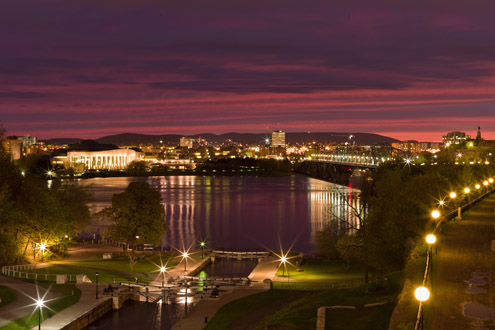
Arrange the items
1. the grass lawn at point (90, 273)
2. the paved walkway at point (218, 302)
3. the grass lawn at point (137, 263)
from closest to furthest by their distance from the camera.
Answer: the paved walkway at point (218, 302) < the grass lawn at point (90, 273) < the grass lawn at point (137, 263)

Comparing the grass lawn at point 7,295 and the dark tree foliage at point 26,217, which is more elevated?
the dark tree foliage at point 26,217

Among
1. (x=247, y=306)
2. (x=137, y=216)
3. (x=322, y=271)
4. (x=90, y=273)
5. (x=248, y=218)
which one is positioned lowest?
(x=248, y=218)

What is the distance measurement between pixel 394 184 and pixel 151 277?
2161 cm

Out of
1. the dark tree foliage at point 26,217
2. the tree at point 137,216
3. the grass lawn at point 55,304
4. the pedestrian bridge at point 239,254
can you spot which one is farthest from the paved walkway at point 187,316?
the pedestrian bridge at point 239,254

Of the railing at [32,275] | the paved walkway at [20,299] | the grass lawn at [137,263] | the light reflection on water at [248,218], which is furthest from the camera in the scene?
the light reflection on water at [248,218]

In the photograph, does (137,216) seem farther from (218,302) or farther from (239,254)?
(218,302)

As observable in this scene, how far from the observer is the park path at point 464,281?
1332cm

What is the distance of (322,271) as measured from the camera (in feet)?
117

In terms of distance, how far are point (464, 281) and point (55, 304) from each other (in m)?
16.8

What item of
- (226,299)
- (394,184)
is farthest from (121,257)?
(394,184)

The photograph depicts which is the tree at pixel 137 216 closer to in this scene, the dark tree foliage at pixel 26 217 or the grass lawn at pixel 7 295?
the dark tree foliage at pixel 26 217

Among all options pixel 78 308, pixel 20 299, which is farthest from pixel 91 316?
pixel 20 299

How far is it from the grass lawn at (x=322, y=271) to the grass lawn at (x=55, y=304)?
11.9m

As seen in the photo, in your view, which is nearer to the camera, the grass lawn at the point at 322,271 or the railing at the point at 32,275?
the railing at the point at 32,275
